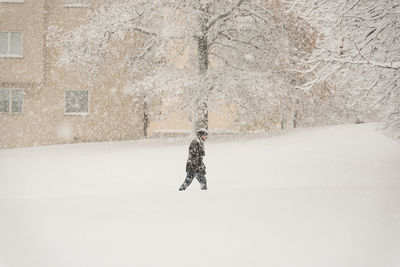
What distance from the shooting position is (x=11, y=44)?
811 inches

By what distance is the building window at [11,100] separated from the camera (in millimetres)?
20875

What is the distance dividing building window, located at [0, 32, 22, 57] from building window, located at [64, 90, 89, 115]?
3.27m

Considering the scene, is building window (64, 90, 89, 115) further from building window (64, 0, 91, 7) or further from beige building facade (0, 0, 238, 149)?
building window (64, 0, 91, 7)

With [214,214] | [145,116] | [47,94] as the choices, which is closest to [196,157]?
[214,214]

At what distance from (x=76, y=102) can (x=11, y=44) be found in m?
4.49

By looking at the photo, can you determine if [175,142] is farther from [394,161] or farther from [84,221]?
[84,221]

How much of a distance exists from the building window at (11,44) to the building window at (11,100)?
1.97 m

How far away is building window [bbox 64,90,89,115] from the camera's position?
21219 mm

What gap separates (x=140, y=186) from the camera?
1066 centimetres

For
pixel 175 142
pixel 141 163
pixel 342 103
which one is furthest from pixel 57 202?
pixel 342 103

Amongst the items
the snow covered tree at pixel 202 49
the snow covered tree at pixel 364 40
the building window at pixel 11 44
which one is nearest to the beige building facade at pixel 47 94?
the building window at pixel 11 44

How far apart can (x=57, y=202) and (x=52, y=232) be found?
182cm

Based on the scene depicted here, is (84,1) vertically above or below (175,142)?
above

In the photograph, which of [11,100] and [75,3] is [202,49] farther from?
[11,100]
